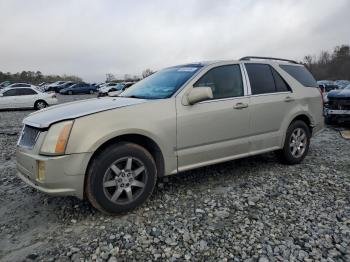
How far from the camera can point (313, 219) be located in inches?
132

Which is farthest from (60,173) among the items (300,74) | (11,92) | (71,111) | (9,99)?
(11,92)

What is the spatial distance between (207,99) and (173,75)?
0.75 meters

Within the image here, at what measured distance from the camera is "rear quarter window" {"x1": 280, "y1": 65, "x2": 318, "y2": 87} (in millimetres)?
5242

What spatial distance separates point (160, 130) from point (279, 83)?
241 cm

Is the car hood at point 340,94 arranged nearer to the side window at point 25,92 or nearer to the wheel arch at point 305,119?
the wheel arch at point 305,119

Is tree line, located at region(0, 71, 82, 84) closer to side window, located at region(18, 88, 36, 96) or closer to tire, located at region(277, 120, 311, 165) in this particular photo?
side window, located at region(18, 88, 36, 96)

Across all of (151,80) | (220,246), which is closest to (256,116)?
(151,80)

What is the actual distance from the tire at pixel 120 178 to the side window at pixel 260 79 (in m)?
2.04

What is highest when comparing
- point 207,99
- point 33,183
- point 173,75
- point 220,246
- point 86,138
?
point 173,75

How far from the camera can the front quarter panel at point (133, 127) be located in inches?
125

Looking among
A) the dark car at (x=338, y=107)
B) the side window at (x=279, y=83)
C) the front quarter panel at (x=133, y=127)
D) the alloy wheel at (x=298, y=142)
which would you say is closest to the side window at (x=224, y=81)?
the front quarter panel at (x=133, y=127)

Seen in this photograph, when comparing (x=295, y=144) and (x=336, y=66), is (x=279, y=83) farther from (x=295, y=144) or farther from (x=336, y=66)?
(x=336, y=66)

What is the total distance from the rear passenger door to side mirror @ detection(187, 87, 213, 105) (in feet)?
3.15

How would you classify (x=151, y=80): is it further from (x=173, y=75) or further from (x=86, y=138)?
(x=86, y=138)
